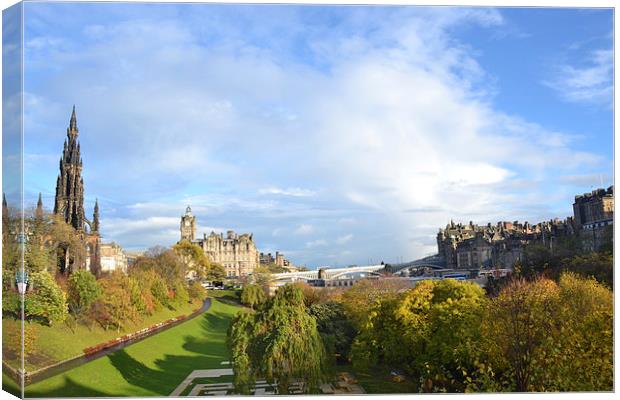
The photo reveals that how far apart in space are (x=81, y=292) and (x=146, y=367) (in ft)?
17.3

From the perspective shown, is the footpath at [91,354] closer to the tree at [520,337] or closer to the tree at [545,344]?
the tree at [520,337]

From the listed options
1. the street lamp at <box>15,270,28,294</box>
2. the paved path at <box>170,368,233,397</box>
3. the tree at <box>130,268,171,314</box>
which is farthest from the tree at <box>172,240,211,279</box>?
the street lamp at <box>15,270,28,294</box>

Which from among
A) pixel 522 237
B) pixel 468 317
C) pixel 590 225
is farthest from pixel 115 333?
pixel 522 237

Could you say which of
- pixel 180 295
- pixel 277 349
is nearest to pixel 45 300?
pixel 277 349

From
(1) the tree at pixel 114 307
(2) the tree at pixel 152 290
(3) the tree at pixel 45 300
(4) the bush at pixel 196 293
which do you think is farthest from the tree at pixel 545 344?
(4) the bush at pixel 196 293

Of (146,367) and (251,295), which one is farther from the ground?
(251,295)

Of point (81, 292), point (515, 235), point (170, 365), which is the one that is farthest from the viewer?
point (515, 235)

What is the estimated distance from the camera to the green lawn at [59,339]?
65.4 ft

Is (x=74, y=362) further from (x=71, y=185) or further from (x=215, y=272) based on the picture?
(x=215, y=272)

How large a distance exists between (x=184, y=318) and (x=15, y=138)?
26.6m

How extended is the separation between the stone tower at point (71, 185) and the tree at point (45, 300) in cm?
872

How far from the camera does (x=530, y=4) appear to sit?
1686 cm

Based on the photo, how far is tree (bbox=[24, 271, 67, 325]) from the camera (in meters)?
21.5

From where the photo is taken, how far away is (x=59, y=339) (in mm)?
24594
